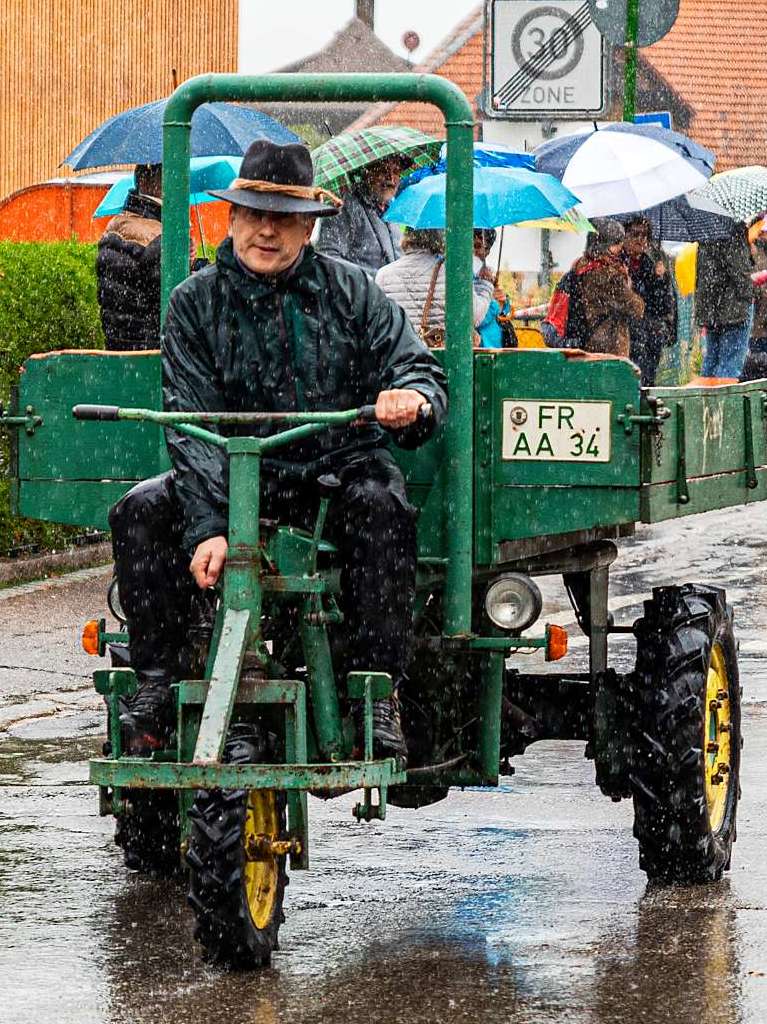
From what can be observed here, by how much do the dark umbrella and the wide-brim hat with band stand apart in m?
10.5

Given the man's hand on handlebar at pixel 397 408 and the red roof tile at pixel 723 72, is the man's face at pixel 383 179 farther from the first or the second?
the red roof tile at pixel 723 72

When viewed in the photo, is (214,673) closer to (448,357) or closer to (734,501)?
(448,357)

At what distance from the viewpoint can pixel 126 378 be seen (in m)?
7.18

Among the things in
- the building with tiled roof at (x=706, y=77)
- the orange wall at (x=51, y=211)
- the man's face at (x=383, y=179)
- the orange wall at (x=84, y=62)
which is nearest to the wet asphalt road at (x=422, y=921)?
the man's face at (x=383, y=179)

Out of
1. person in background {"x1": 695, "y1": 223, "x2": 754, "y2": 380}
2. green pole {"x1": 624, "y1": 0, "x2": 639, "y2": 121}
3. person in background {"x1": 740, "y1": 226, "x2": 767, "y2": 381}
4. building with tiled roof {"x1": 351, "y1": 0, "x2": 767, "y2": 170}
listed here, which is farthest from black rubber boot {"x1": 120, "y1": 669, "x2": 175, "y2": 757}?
building with tiled roof {"x1": 351, "y1": 0, "x2": 767, "y2": 170}

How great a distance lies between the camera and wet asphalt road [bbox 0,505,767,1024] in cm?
580

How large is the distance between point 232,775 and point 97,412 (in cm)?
107

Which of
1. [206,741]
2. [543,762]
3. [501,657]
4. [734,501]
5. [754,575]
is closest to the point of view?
[206,741]

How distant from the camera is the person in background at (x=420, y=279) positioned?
8430 millimetres

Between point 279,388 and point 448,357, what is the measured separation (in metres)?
0.51

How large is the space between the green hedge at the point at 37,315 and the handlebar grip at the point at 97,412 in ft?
23.7

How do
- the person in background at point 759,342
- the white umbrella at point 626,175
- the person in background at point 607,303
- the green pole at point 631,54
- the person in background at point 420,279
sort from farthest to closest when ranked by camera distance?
the person in background at point 759,342
the green pole at point 631,54
the white umbrella at point 626,175
the person in background at point 607,303
the person in background at point 420,279

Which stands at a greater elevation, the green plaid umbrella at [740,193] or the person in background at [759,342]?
the green plaid umbrella at [740,193]

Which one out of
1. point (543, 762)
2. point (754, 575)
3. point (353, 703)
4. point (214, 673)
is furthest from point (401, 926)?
point (754, 575)
